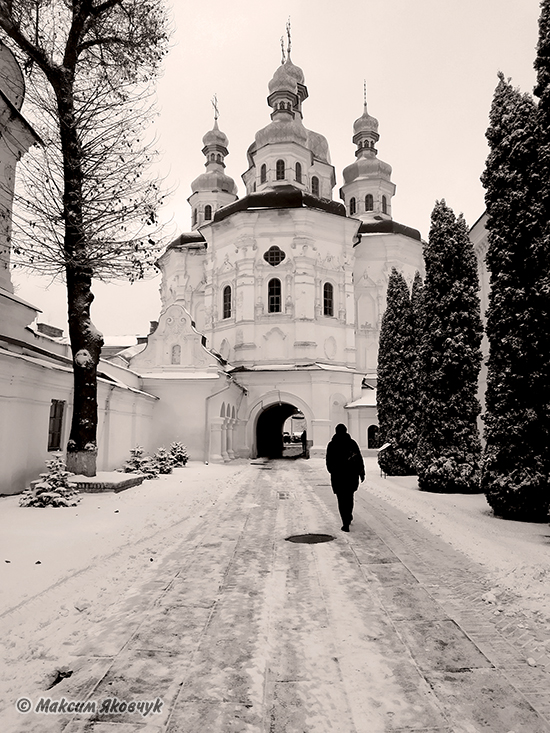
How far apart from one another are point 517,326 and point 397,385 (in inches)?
409

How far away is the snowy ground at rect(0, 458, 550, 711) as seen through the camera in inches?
156

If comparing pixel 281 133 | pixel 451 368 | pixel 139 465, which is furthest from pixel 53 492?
pixel 281 133

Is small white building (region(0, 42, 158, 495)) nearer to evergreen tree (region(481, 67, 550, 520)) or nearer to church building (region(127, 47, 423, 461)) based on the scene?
church building (region(127, 47, 423, 461))

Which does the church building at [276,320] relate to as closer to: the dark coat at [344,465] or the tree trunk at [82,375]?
the tree trunk at [82,375]

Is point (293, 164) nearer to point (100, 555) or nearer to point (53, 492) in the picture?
point (53, 492)

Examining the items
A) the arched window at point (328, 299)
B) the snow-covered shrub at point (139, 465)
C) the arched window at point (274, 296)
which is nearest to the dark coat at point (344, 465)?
the snow-covered shrub at point (139, 465)

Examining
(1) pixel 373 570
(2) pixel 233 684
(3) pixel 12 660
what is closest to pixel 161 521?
(1) pixel 373 570

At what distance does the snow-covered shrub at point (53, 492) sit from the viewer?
32.3 feet

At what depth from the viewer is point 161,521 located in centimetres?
908

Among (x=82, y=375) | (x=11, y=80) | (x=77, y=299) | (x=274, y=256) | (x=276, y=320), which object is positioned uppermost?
(x=274, y=256)

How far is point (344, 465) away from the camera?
28.0 feet

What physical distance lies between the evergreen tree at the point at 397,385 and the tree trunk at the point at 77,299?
11517 mm

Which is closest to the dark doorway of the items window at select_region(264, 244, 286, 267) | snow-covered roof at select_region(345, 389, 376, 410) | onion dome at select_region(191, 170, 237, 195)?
snow-covered roof at select_region(345, 389, 376, 410)

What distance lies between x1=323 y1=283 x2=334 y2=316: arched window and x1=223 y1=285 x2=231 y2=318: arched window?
647 centimetres
